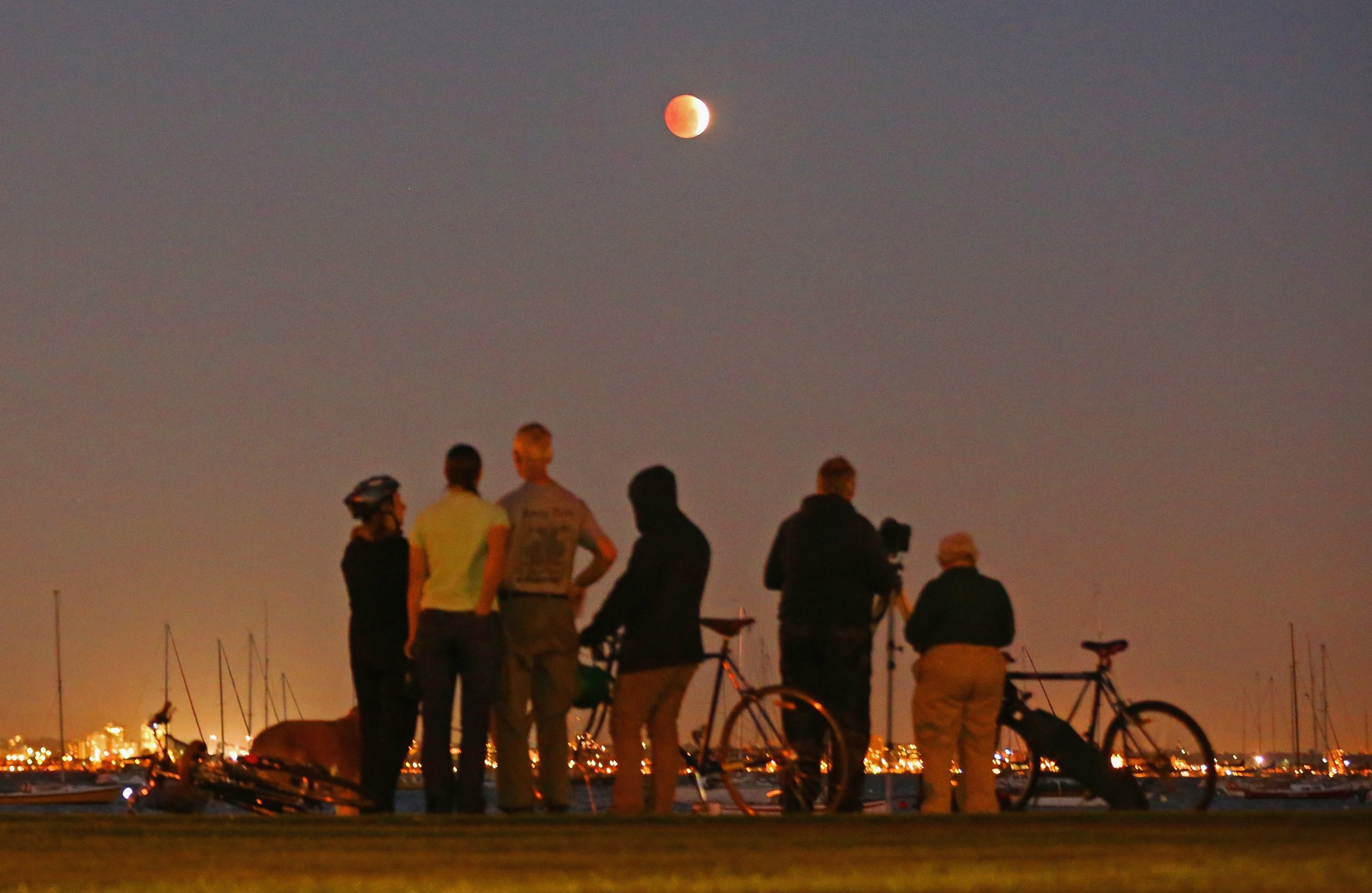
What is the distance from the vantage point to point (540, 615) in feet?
37.1

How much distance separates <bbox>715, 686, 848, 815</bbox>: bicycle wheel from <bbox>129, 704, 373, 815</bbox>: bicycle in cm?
215

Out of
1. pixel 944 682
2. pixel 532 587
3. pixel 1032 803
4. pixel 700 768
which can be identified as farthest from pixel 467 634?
pixel 1032 803

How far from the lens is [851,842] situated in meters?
8.11

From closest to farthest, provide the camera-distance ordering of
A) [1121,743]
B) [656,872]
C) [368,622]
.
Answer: [656,872] < [368,622] < [1121,743]

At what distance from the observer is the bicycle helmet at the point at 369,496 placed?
11.4 metres

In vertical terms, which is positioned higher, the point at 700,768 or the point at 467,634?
the point at 467,634

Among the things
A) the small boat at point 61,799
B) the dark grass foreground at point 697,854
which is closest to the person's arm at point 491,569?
the dark grass foreground at point 697,854

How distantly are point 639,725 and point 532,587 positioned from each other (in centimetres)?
101

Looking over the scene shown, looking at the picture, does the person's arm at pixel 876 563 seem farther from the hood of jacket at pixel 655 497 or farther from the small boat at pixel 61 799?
the small boat at pixel 61 799

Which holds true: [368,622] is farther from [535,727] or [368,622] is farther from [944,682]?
[944,682]

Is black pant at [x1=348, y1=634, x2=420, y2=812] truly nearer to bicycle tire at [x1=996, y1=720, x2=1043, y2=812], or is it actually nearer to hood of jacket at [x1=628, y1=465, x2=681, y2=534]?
hood of jacket at [x1=628, y1=465, x2=681, y2=534]

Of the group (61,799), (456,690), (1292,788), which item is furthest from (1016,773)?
(1292,788)

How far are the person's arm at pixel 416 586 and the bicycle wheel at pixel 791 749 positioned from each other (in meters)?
1.97

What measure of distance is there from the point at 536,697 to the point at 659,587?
2.94ft
